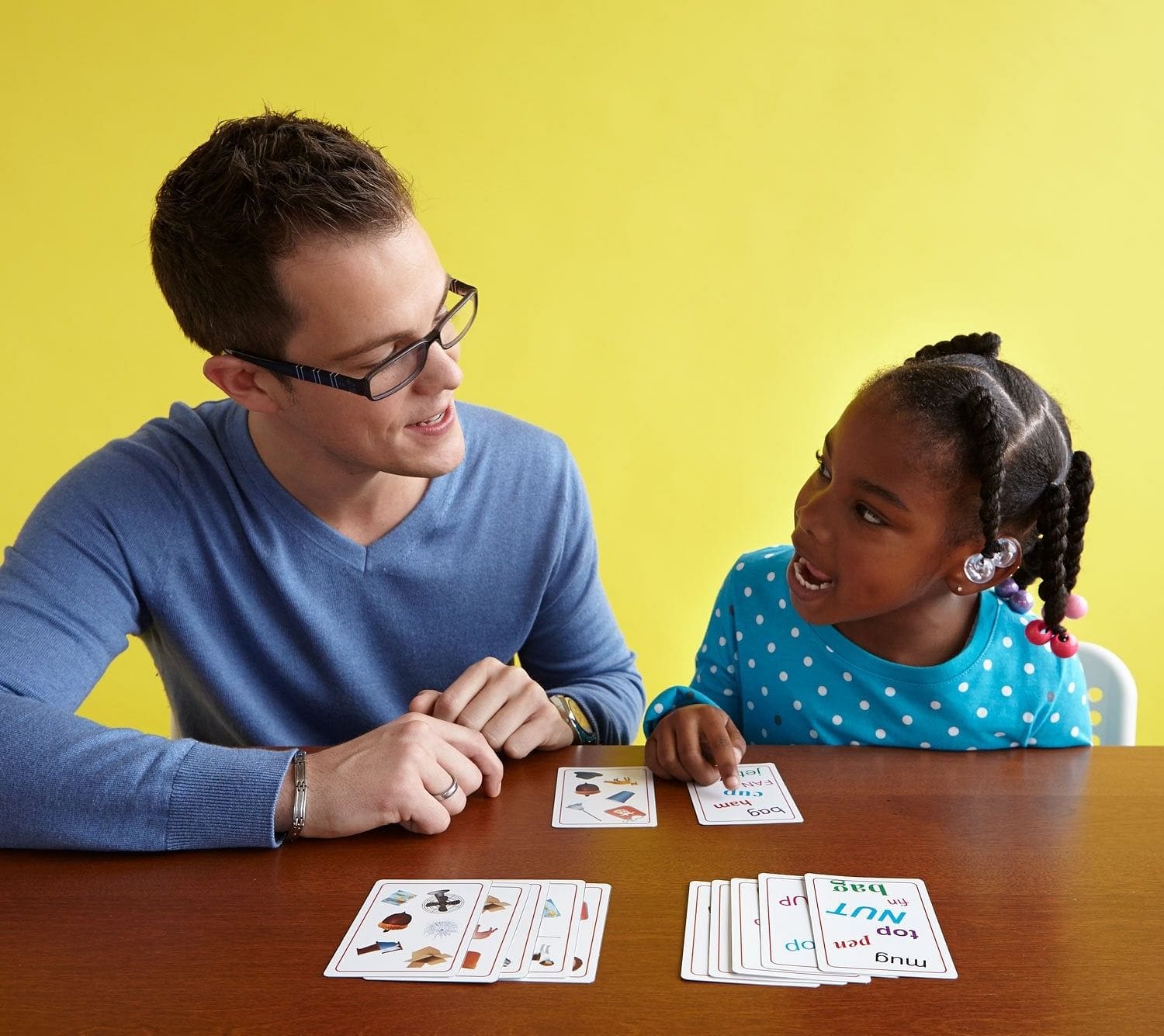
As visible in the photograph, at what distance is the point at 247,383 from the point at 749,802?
0.81 metres

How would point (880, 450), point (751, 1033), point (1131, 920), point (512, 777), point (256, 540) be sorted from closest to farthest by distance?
point (751, 1033) < point (1131, 920) < point (512, 777) < point (880, 450) < point (256, 540)

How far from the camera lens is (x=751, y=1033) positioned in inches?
30.5

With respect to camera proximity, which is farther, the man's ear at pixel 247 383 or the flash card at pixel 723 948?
the man's ear at pixel 247 383

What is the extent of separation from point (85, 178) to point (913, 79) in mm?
2182

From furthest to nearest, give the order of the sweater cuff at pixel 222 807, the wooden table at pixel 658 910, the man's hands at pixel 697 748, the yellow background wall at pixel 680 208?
the yellow background wall at pixel 680 208 < the man's hands at pixel 697 748 < the sweater cuff at pixel 222 807 < the wooden table at pixel 658 910

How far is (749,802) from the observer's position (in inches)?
45.8

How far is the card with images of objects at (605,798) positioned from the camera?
113 cm

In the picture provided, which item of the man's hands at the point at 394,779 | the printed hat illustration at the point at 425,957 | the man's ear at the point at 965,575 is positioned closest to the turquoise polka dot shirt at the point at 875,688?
the man's ear at the point at 965,575

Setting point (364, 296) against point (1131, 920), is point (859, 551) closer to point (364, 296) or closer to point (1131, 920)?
point (1131, 920)

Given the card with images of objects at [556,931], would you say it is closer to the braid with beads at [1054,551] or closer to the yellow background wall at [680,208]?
the braid with beads at [1054,551]

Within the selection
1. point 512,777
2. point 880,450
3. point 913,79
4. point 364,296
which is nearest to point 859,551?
point 880,450

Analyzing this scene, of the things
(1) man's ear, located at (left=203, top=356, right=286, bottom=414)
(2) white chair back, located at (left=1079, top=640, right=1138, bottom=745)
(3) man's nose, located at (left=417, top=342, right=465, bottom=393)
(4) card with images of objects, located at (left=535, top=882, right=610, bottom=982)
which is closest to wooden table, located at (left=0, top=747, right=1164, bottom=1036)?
(4) card with images of objects, located at (left=535, top=882, right=610, bottom=982)

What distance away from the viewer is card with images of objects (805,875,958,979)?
0.85 m

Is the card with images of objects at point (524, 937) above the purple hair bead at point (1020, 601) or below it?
below
